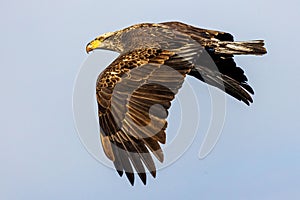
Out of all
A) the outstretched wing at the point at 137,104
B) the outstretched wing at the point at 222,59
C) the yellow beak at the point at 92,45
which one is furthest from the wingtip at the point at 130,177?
the yellow beak at the point at 92,45

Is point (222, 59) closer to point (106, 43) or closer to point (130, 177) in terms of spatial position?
point (106, 43)

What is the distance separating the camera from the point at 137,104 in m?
21.1

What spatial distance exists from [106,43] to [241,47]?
343 centimetres

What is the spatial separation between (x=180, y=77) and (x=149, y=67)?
28.9 inches

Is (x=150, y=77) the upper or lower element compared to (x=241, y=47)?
lower

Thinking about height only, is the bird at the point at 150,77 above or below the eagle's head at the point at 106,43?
below

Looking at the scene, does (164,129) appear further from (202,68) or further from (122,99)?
(202,68)

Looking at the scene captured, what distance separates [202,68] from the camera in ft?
76.9

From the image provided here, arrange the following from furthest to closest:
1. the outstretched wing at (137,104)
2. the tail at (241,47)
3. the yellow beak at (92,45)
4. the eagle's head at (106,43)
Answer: the yellow beak at (92,45)
the eagle's head at (106,43)
the tail at (241,47)
the outstretched wing at (137,104)

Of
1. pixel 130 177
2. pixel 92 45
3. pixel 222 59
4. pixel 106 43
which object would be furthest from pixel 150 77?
pixel 92 45

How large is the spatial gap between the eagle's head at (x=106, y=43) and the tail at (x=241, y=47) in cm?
235

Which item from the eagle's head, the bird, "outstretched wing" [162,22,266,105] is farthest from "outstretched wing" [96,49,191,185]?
the eagle's head

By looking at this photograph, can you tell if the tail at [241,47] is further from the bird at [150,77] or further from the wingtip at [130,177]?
the wingtip at [130,177]

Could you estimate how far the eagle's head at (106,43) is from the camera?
24.7 m
